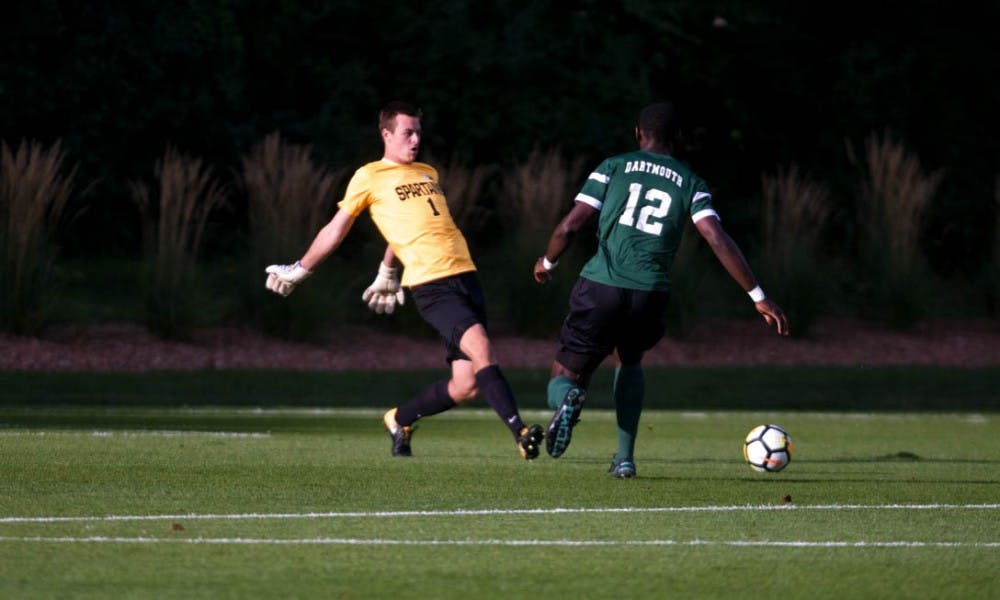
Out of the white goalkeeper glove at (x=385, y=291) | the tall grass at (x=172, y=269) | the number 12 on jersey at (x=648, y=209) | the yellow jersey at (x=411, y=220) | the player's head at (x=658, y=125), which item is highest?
the player's head at (x=658, y=125)

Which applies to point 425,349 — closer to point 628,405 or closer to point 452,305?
point 452,305

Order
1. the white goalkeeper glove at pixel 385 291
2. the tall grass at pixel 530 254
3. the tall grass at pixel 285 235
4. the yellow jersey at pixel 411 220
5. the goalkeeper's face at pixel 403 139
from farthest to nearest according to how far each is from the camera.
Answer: the tall grass at pixel 530 254 → the tall grass at pixel 285 235 → the white goalkeeper glove at pixel 385 291 → the goalkeeper's face at pixel 403 139 → the yellow jersey at pixel 411 220

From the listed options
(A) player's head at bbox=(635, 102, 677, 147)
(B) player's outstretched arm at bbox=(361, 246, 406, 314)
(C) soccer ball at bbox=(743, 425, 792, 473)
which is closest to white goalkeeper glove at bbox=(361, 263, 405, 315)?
(B) player's outstretched arm at bbox=(361, 246, 406, 314)

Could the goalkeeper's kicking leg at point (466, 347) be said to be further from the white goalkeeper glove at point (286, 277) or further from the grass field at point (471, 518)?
the white goalkeeper glove at point (286, 277)

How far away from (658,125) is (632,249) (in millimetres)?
684

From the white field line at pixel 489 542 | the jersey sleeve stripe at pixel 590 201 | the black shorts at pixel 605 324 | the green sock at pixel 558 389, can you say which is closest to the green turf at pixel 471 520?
the white field line at pixel 489 542

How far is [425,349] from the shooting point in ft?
76.4

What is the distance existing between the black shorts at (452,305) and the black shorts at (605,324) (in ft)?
1.69

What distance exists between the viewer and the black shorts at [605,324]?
1056 cm

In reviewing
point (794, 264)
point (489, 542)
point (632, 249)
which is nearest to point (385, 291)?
point (632, 249)

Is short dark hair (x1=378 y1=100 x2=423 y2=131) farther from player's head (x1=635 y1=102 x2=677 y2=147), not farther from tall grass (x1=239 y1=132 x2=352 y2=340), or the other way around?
tall grass (x1=239 y1=132 x2=352 y2=340)

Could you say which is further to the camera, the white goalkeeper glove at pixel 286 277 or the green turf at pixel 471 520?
the white goalkeeper glove at pixel 286 277

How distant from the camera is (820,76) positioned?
33.9 meters

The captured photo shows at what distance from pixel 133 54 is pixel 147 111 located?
0.86m
